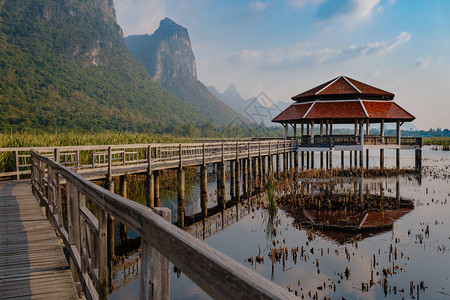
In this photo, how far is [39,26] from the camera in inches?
4291

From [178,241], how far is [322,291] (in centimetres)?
658

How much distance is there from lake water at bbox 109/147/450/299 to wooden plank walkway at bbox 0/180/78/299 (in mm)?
2368

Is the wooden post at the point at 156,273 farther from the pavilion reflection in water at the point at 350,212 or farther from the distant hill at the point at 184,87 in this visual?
the distant hill at the point at 184,87

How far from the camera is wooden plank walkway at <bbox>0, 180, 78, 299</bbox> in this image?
386cm

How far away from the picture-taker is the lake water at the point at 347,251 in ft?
25.0

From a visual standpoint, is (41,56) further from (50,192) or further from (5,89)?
(50,192)

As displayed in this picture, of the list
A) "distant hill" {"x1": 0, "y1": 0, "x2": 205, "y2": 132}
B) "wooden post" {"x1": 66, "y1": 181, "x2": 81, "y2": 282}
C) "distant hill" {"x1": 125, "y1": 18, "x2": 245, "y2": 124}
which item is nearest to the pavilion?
"wooden post" {"x1": 66, "y1": 181, "x2": 81, "y2": 282}

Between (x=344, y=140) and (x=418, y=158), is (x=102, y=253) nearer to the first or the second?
(x=344, y=140)

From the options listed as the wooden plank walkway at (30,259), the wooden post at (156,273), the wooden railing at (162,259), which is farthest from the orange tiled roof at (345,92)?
the wooden post at (156,273)

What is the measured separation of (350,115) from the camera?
2870cm

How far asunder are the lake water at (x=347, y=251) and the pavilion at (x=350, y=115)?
12252mm

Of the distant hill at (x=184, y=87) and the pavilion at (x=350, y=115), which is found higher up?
the distant hill at (x=184, y=87)

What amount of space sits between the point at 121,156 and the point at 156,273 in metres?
14.4

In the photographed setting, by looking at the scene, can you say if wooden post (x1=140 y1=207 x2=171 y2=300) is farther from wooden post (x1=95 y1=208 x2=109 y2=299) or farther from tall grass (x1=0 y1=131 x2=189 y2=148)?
tall grass (x1=0 y1=131 x2=189 y2=148)
